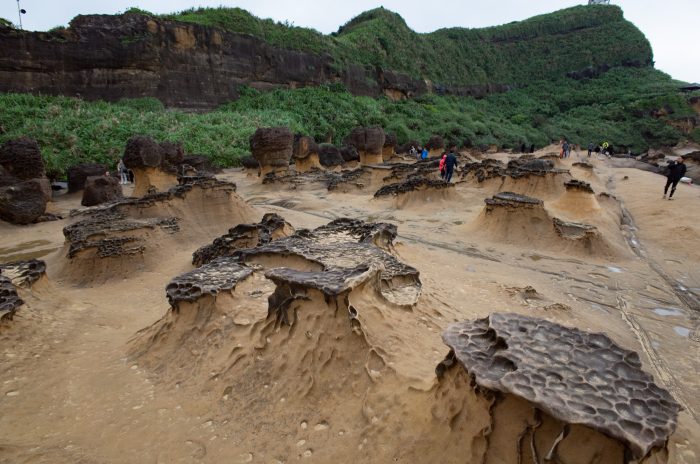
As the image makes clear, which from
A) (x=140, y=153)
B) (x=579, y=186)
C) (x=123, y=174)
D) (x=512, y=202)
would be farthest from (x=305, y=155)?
(x=579, y=186)

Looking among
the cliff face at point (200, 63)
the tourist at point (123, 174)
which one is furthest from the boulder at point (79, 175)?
the cliff face at point (200, 63)

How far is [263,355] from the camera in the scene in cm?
319

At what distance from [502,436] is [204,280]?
316 centimetres

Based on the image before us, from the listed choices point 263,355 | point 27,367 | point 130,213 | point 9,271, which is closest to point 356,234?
point 263,355

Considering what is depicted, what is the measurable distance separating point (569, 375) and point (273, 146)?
1379cm

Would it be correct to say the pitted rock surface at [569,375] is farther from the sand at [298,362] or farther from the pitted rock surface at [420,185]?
the pitted rock surface at [420,185]

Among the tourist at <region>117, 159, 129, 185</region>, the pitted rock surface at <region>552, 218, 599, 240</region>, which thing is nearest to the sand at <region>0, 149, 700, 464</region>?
the pitted rock surface at <region>552, 218, 599, 240</region>

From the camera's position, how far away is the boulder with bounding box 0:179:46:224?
29.8 feet

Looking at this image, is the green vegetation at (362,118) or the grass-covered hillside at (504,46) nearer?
the green vegetation at (362,118)

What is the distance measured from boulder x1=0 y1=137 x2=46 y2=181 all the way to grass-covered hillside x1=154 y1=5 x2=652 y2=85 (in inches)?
Result: 1212

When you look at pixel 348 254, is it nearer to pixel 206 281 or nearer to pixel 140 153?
pixel 206 281

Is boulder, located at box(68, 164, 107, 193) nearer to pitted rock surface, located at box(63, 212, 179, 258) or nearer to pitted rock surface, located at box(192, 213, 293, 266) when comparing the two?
pitted rock surface, located at box(63, 212, 179, 258)

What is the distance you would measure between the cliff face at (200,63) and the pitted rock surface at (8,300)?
23.2 metres

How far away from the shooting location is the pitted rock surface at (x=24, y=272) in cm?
465
